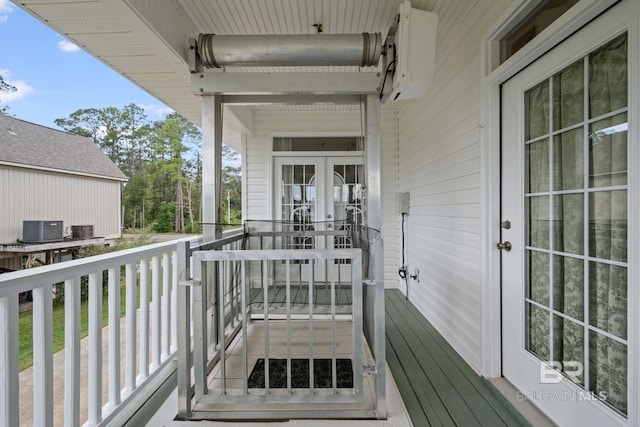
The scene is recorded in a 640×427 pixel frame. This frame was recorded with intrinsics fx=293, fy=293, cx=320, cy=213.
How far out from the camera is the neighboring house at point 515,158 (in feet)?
4.06

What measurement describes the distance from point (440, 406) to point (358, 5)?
2.94 metres

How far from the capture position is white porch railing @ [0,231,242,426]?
1.07 m

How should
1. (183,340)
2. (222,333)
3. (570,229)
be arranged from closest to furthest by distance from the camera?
(570,229)
(183,340)
(222,333)

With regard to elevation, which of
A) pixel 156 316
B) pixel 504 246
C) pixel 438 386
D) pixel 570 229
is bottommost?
pixel 438 386

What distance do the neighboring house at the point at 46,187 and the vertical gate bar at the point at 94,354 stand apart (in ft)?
22.1

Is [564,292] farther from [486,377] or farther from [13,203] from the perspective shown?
[13,203]

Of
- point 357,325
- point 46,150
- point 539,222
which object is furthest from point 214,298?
point 46,150

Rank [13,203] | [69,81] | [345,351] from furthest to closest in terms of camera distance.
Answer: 1. [69,81]
2. [13,203]
3. [345,351]

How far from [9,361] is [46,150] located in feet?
30.4

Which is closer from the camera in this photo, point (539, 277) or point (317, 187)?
point (539, 277)

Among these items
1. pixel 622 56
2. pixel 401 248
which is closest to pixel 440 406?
pixel 622 56

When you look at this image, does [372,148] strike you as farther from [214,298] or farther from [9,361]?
[9,361]

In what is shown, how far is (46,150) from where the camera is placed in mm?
7711

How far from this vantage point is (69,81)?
837 inches
